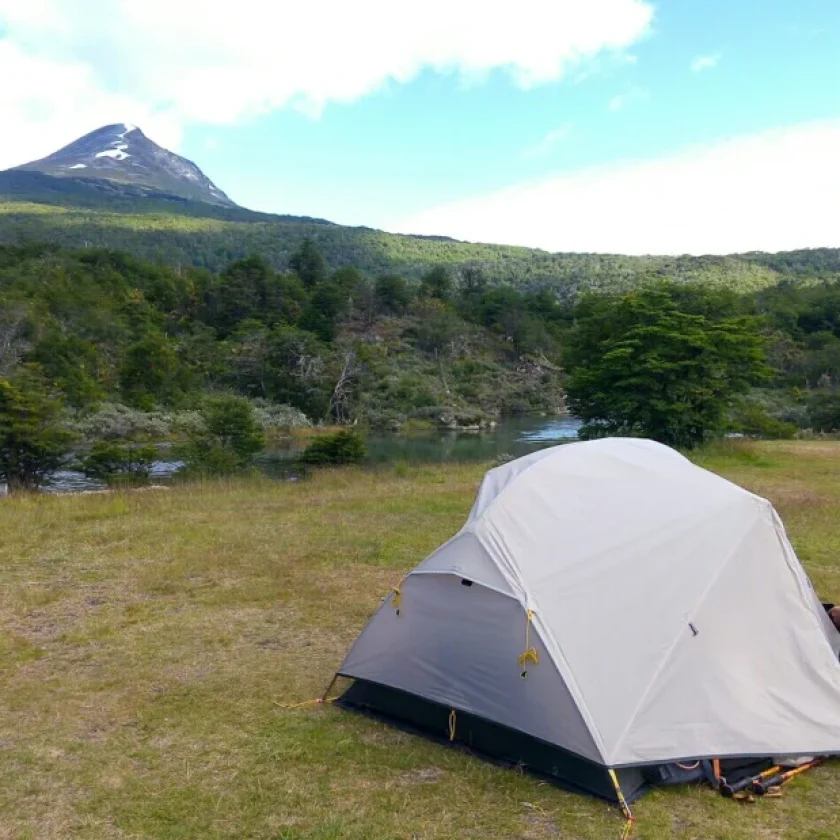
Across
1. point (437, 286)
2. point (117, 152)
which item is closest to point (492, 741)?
A: point (437, 286)

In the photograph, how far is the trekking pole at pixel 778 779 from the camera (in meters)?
3.94

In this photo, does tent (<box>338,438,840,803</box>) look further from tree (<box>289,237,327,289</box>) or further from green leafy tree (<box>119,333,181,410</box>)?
tree (<box>289,237,327,289</box>)

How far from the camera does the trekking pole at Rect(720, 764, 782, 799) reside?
12.8 feet

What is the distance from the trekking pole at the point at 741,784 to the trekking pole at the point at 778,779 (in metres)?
0.02

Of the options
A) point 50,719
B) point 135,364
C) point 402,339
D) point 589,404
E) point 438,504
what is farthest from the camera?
point 402,339

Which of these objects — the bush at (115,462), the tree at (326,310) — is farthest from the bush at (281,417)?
the bush at (115,462)

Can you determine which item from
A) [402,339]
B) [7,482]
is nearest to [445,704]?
[7,482]

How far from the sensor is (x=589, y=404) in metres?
23.6

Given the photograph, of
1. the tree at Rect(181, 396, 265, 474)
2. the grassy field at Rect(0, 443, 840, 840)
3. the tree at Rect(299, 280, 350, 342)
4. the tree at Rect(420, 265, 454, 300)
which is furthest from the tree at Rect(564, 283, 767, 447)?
the tree at Rect(420, 265, 454, 300)

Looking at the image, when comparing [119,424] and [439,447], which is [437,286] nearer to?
[439,447]

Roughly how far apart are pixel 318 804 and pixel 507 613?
4.60 ft

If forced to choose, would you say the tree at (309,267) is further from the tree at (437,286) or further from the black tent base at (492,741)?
the black tent base at (492,741)

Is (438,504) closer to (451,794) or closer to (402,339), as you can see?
(451,794)

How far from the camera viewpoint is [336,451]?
21.5 meters
